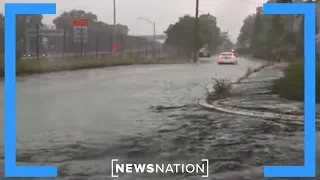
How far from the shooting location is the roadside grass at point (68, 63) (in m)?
26.6

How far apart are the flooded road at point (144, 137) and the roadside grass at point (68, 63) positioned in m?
12.1

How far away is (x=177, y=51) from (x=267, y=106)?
2352 centimetres

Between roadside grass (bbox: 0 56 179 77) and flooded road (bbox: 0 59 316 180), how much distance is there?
12.1m

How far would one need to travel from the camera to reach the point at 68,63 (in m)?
33.1

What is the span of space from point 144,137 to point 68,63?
25.8 m

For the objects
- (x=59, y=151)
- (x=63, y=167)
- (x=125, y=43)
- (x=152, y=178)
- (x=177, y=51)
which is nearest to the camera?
(x=152, y=178)

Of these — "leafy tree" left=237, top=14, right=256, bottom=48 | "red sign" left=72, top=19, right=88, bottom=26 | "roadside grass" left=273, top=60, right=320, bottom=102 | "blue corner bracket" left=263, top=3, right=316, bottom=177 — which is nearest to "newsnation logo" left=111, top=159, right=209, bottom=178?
"blue corner bracket" left=263, top=3, right=316, bottom=177

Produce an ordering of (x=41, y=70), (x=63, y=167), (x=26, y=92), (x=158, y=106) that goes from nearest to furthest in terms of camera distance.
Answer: (x=63, y=167) < (x=158, y=106) < (x=26, y=92) < (x=41, y=70)

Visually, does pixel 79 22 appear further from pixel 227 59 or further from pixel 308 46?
pixel 308 46

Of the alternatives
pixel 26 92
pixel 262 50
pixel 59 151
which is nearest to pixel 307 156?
pixel 59 151

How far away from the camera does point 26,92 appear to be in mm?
16094

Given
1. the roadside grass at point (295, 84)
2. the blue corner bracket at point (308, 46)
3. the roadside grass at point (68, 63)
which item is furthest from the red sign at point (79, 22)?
the blue corner bracket at point (308, 46)

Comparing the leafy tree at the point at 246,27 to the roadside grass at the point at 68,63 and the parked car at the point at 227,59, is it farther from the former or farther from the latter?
the parked car at the point at 227,59

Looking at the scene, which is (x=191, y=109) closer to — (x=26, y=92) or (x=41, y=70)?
(x=26, y=92)
